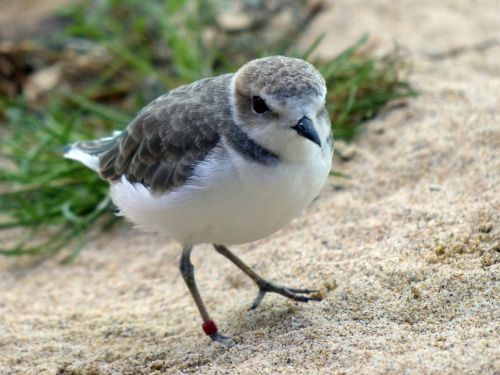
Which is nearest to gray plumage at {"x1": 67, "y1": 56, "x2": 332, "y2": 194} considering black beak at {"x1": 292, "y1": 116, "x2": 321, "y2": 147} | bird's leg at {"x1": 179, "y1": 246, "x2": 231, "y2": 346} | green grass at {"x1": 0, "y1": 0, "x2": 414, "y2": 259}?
black beak at {"x1": 292, "y1": 116, "x2": 321, "y2": 147}

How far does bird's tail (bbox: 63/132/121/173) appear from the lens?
4.26 m

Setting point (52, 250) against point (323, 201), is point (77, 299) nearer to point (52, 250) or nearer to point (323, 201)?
point (52, 250)

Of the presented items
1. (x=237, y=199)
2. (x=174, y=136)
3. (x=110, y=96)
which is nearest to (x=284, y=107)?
(x=237, y=199)

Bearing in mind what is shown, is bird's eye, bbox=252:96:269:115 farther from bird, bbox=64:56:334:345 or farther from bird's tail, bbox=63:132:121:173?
bird's tail, bbox=63:132:121:173

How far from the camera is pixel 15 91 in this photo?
7.07m

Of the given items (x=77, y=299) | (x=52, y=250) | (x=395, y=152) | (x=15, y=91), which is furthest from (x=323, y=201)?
(x=15, y=91)

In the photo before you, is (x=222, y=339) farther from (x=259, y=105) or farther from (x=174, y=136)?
(x=259, y=105)

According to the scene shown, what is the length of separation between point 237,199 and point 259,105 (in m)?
0.40

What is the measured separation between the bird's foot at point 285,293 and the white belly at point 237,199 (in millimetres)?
478

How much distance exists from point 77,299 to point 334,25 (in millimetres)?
3400

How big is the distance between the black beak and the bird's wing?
44 centimetres

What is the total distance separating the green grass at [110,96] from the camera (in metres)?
5.23

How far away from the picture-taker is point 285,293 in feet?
12.0

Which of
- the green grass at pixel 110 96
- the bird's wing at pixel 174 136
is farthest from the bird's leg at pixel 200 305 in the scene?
the green grass at pixel 110 96
